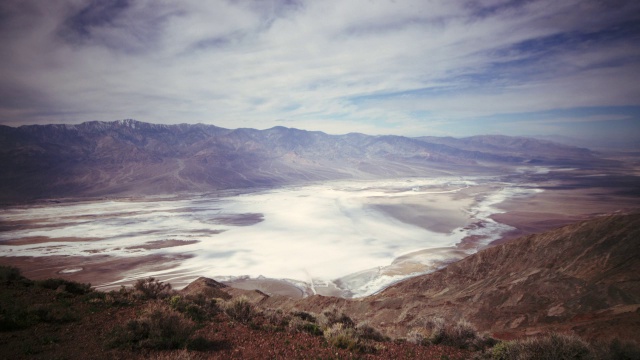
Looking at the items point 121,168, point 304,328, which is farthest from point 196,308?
point 121,168

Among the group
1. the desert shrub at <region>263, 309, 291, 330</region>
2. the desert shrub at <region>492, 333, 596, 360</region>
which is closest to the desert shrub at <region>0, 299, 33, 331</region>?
the desert shrub at <region>263, 309, 291, 330</region>

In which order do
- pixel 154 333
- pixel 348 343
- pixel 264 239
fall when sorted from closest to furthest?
pixel 154 333
pixel 348 343
pixel 264 239

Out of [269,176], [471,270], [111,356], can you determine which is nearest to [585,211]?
[471,270]

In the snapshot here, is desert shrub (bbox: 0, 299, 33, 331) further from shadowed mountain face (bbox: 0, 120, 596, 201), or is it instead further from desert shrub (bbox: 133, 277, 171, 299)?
shadowed mountain face (bbox: 0, 120, 596, 201)

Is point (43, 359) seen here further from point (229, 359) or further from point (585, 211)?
point (585, 211)

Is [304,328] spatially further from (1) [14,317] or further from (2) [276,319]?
(1) [14,317]

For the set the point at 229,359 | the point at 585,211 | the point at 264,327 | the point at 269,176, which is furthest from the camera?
the point at 269,176
